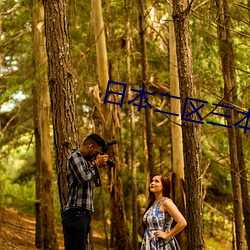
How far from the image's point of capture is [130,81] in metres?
16.7

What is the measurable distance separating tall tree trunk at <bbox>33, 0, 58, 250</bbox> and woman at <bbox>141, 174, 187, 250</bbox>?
741 cm

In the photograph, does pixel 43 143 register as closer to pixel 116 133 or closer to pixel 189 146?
pixel 116 133

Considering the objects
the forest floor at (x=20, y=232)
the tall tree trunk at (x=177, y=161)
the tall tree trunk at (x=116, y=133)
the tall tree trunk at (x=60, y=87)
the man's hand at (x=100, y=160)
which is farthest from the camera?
the forest floor at (x=20, y=232)

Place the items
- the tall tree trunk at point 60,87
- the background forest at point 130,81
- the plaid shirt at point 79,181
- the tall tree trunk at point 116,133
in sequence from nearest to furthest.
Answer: the plaid shirt at point 79,181 → the tall tree trunk at point 60,87 → the background forest at point 130,81 → the tall tree trunk at point 116,133

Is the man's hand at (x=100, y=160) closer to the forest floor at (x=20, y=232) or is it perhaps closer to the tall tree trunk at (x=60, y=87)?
the tall tree trunk at (x=60, y=87)

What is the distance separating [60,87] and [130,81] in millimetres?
10297

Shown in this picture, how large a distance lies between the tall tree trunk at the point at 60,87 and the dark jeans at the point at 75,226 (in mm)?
983

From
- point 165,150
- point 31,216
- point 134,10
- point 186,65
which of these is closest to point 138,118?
point 165,150

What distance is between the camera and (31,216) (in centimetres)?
2145

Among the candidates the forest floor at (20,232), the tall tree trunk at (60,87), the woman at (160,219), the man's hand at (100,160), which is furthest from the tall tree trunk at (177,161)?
the man's hand at (100,160)

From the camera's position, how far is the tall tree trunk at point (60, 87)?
21.0 feet

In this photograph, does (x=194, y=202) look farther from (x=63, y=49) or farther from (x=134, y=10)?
(x=134, y=10)

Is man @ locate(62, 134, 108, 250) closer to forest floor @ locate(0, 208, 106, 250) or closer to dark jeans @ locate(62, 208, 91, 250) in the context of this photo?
dark jeans @ locate(62, 208, 91, 250)

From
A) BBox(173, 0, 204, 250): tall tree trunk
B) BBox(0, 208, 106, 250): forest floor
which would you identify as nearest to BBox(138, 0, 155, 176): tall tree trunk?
BBox(0, 208, 106, 250): forest floor
